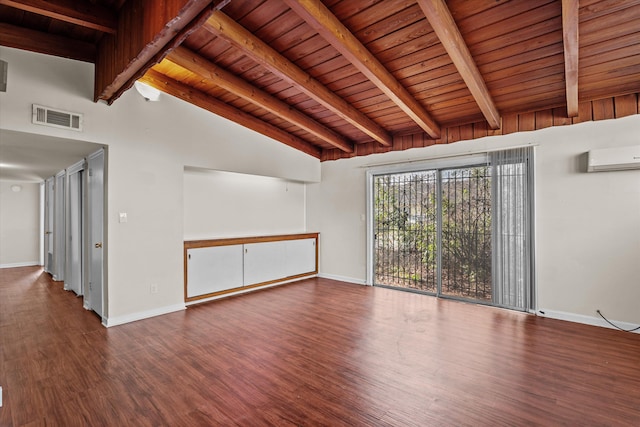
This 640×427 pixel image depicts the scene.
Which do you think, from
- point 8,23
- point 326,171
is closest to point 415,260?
point 326,171

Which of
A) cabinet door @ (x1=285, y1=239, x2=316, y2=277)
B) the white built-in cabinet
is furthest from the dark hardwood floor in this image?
cabinet door @ (x1=285, y1=239, x2=316, y2=277)

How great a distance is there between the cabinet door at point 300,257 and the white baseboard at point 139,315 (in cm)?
210

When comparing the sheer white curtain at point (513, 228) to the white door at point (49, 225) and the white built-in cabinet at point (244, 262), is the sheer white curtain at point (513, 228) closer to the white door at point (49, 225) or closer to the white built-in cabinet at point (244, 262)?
the white built-in cabinet at point (244, 262)

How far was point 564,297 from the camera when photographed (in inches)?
149

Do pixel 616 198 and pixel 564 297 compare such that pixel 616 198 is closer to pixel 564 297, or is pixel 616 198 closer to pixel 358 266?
pixel 564 297

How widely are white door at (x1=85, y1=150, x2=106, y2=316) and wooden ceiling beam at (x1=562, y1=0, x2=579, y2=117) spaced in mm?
4624

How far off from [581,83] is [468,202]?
1.83 m

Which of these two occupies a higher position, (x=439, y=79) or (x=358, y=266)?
(x=439, y=79)

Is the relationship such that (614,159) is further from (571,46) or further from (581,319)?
(581,319)

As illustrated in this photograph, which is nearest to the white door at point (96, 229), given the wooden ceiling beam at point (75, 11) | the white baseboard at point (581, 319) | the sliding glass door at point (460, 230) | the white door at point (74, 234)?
the white door at point (74, 234)

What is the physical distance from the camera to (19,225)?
23.9ft

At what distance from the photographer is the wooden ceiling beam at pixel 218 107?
12.6 ft

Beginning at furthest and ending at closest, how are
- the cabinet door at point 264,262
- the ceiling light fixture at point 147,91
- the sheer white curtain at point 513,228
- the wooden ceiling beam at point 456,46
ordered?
the cabinet door at point 264,262 → the sheer white curtain at point 513,228 → the ceiling light fixture at point 147,91 → the wooden ceiling beam at point 456,46

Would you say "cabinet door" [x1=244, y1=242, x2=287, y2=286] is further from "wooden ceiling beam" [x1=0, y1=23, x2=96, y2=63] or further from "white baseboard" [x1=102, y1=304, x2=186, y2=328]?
"wooden ceiling beam" [x1=0, y1=23, x2=96, y2=63]
